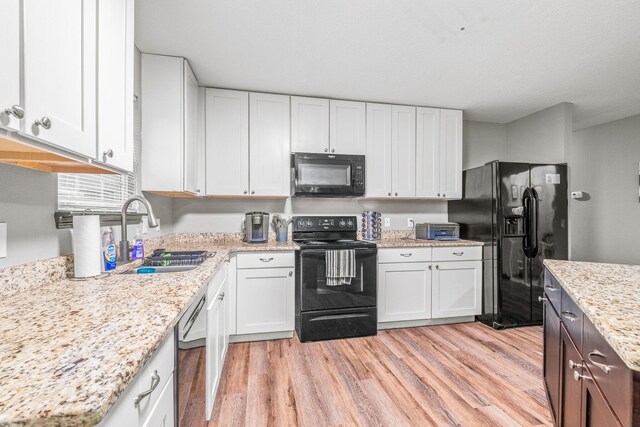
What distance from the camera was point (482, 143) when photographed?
12.7 ft

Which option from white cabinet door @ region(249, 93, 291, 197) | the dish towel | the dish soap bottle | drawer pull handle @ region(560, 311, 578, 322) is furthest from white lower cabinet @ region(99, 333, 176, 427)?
white cabinet door @ region(249, 93, 291, 197)

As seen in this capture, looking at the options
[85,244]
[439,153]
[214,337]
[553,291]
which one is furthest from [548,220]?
[85,244]

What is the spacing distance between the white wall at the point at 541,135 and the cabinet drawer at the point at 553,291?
222 centimetres

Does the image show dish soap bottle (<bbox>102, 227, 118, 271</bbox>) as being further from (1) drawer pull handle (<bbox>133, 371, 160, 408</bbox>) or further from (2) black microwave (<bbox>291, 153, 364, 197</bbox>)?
(2) black microwave (<bbox>291, 153, 364, 197</bbox>)

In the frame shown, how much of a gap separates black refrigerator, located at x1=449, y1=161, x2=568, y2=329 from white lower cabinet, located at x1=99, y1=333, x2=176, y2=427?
2987mm

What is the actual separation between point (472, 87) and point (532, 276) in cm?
193

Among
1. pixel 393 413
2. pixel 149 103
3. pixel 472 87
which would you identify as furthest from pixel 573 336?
pixel 149 103

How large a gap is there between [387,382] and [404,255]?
1.23 m

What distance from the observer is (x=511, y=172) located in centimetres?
294

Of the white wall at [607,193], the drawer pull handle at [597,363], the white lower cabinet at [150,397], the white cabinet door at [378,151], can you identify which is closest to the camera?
the white lower cabinet at [150,397]

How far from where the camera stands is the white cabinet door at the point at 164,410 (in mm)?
747

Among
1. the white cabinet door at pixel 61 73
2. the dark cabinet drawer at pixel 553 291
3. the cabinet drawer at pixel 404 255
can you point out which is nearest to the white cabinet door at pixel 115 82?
the white cabinet door at pixel 61 73

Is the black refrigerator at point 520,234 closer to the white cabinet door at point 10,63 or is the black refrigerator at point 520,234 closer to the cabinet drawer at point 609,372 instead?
the cabinet drawer at point 609,372

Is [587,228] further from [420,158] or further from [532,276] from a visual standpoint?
[420,158]
